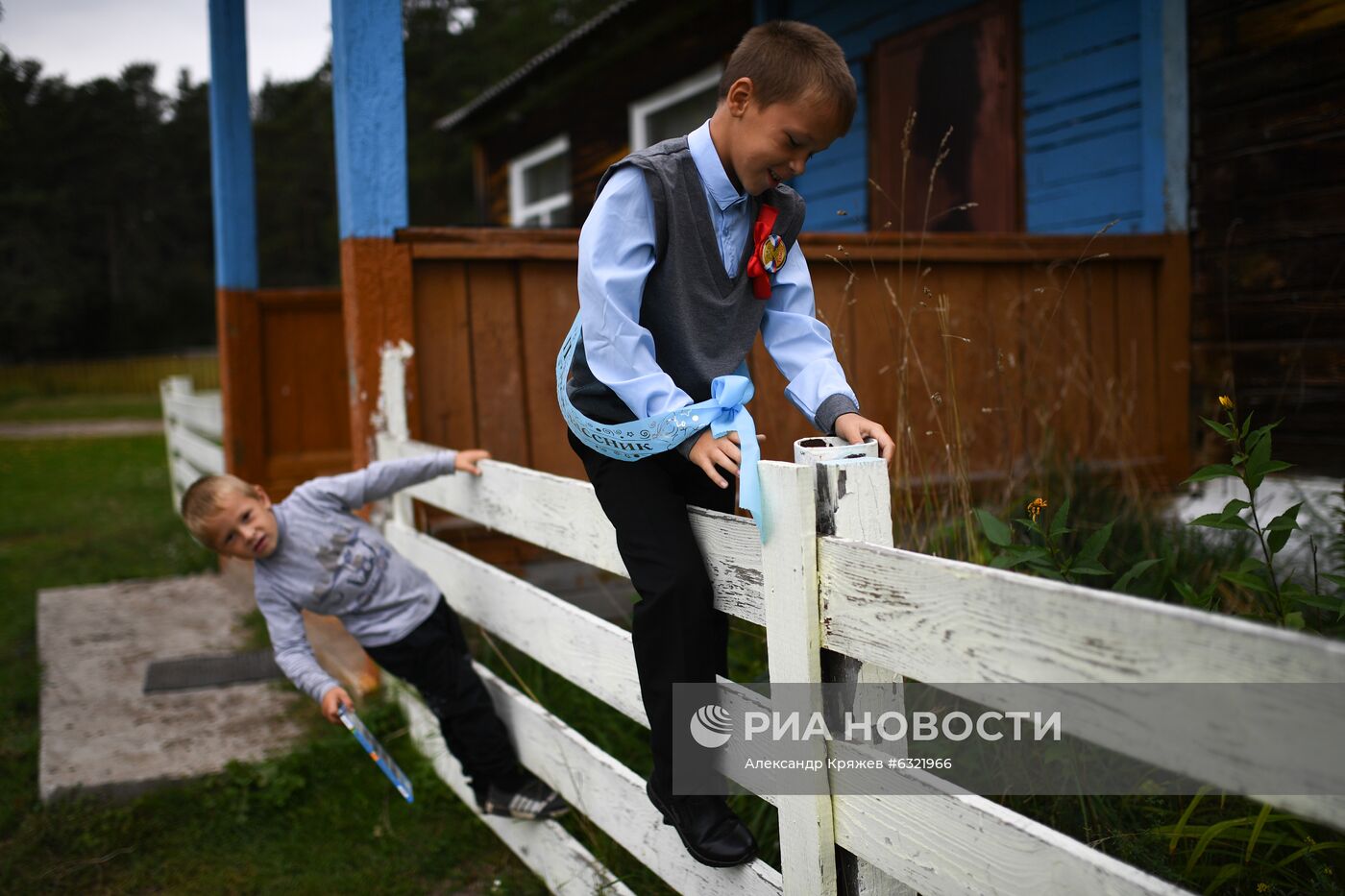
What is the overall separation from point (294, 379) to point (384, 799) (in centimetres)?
359

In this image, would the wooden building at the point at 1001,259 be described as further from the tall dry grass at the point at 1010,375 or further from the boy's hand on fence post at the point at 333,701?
the boy's hand on fence post at the point at 333,701

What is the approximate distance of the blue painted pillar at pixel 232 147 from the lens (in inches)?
221

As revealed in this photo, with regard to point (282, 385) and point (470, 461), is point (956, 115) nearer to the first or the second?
point (470, 461)

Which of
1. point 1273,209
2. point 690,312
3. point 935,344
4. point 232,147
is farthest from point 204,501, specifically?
point 1273,209

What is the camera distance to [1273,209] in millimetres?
4086

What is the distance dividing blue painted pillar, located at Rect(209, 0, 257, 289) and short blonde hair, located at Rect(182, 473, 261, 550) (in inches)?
135

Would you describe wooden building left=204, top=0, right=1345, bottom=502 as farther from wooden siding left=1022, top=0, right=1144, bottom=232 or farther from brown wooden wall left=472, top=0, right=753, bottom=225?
brown wooden wall left=472, top=0, right=753, bottom=225

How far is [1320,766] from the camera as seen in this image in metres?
0.92

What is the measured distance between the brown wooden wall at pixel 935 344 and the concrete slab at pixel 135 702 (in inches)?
50.1

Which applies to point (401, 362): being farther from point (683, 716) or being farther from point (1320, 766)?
point (1320, 766)

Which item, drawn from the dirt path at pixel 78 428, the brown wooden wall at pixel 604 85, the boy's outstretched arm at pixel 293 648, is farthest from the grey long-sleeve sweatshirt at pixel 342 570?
the dirt path at pixel 78 428

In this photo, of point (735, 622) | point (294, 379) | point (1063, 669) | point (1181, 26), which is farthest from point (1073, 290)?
point (294, 379)

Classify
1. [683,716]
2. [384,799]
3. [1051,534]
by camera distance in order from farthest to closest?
[384,799] → [683,716] → [1051,534]

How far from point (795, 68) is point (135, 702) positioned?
3493 mm
